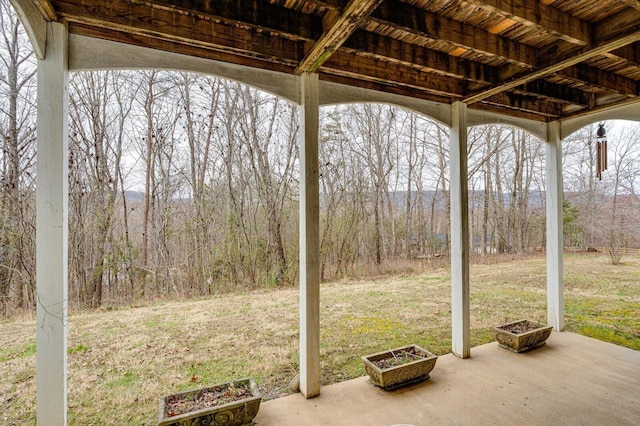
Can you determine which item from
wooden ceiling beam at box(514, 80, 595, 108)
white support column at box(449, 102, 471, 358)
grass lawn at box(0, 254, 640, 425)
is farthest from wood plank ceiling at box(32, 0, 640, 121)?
grass lawn at box(0, 254, 640, 425)

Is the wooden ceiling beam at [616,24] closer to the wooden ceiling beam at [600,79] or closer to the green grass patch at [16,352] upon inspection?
the wooden ceiling beam at [600,79]

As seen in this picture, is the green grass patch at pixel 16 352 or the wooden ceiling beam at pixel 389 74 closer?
the wooden ceiling beam at pixel 389 74

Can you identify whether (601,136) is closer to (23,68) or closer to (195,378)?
(195,378)

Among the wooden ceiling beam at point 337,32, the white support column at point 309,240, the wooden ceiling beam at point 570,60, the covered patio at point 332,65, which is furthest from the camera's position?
the white support column at point 309,240

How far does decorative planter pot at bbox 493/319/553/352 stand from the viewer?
3.09 m

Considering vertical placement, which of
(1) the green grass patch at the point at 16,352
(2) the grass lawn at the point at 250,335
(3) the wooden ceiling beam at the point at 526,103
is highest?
(3) the wooden ceiling beam at the point at 526,103

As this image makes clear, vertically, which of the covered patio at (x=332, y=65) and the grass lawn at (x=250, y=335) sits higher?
the covered patio at (x=332, y=65)

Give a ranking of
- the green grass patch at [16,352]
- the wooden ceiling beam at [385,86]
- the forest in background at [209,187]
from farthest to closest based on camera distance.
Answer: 1. the forest in background at [209,187]
2. the green grass patch at [16,352]
3. the wooden ceiling beam at [385,86]

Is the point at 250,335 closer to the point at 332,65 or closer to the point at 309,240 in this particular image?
the point at 309,240

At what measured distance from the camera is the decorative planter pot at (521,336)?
3.09 metres

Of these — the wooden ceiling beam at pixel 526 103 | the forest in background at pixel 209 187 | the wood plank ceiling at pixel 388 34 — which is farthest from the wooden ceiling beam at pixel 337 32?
the forest in background at pixel 209 187

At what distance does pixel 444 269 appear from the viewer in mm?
7543

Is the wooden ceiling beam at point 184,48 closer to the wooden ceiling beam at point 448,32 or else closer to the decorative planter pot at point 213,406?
the wooden ceiling beam at point 448,32

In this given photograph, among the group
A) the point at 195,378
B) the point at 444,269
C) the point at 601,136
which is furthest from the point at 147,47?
the point at 444,269
